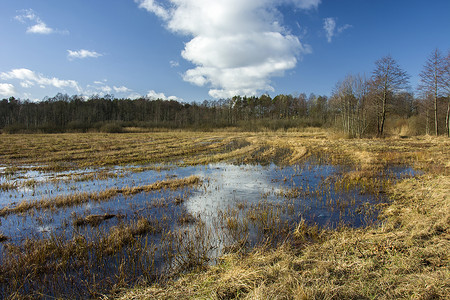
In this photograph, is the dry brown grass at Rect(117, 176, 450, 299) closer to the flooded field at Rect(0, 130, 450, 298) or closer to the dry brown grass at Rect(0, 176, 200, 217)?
the flooded field at Rect(0, 130, 450, 298)

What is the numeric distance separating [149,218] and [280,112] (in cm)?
9252

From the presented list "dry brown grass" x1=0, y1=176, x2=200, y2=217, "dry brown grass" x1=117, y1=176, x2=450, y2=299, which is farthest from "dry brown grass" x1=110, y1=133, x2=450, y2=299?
"dry brown grass" x1=0, y1=176, x2=200, y2=217

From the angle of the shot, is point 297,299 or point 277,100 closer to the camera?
point 297,299

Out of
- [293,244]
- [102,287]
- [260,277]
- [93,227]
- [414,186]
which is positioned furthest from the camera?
[414,186]

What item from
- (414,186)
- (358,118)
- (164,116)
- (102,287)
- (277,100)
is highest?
(277,100)

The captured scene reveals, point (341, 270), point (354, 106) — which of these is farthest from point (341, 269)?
point (354, 106)

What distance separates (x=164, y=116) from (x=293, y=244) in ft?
320

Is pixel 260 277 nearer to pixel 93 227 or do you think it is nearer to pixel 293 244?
pixel 293 244

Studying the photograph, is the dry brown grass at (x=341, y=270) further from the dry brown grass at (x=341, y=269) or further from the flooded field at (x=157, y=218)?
the flooded field at (x=157, y=218)

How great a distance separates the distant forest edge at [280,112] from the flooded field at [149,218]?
1003 inches

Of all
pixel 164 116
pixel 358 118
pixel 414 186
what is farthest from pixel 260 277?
pixel 164 116

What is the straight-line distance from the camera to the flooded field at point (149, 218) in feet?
16.3

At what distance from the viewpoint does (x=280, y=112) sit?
94.8m

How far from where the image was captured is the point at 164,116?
97875mm
